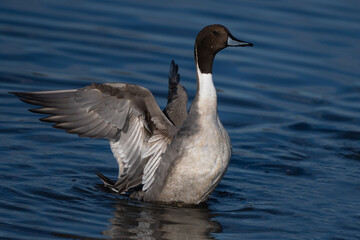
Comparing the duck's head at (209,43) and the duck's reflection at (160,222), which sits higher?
the duck's head at (209,43)

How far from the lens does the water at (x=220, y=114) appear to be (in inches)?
270

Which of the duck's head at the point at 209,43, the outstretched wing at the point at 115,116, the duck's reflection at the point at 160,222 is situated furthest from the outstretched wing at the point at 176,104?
the duck's reflection at the point at 160,222

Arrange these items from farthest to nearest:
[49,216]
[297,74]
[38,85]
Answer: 1. [297,74]
2. [38,85]
3. [49,216]

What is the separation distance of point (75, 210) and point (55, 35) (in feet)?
22.8

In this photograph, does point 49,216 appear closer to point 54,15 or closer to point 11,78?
point 11,78

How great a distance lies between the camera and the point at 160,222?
6.79 meters

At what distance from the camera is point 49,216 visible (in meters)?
6.68

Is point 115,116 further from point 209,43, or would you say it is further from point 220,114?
point 220,114

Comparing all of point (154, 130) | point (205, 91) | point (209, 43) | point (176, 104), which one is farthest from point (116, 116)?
point (176, 104)

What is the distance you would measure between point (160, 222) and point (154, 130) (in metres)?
1.02

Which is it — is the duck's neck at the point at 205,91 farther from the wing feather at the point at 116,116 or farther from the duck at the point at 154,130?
the wing feather at the point at 116,116

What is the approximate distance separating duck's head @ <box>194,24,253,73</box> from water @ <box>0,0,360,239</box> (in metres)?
1.55

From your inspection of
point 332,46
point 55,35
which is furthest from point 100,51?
point 332,46

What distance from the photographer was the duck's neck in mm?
7129
